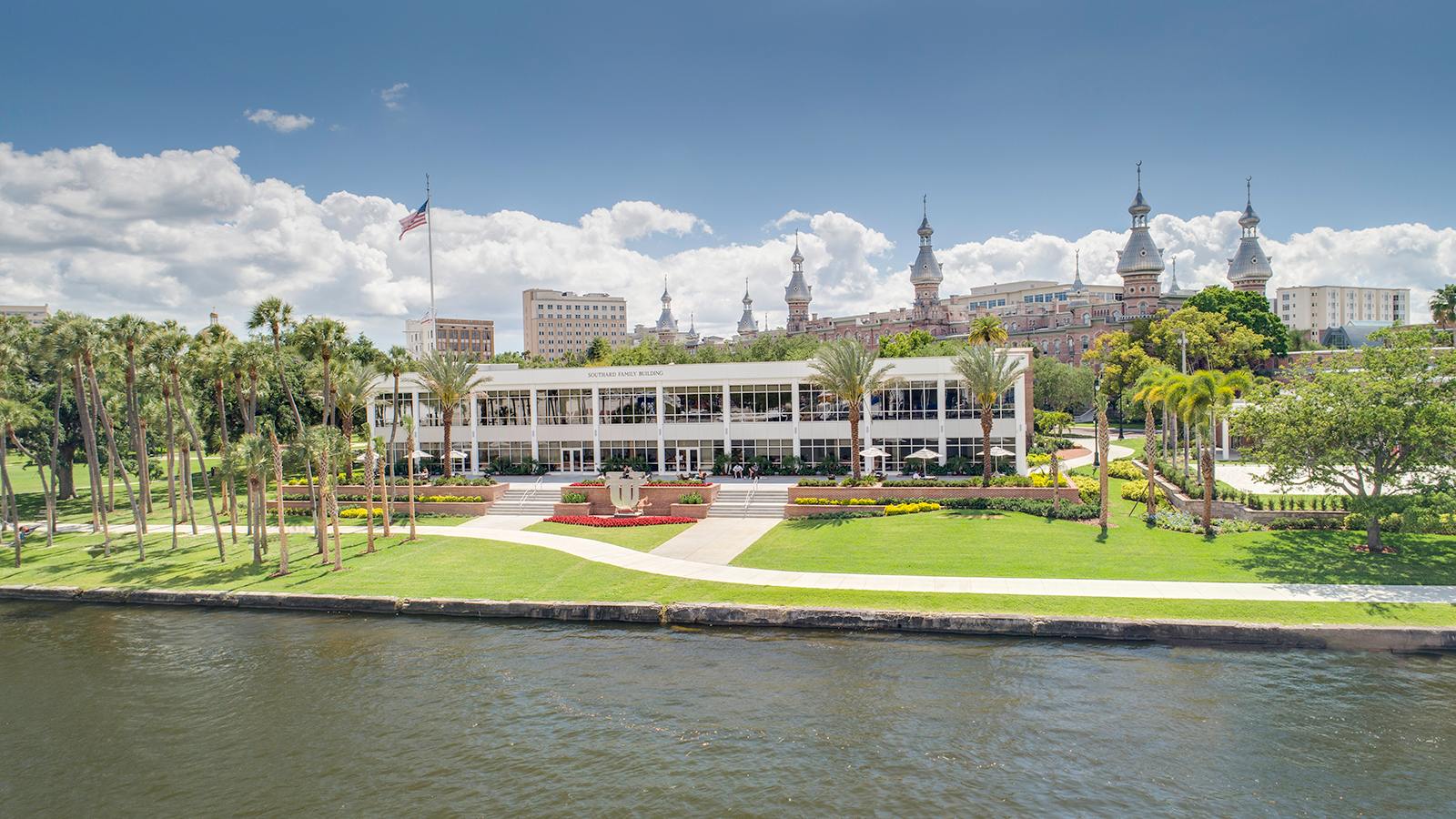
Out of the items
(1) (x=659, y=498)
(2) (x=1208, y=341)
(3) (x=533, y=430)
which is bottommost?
(1) (x=659, y=498)

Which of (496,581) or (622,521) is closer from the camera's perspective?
(496,581)

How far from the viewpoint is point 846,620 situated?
23703 millimetres

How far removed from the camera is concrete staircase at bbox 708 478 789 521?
41.4m

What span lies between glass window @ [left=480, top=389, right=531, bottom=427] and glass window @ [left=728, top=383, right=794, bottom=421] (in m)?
16.2

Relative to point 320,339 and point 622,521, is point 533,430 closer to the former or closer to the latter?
point 622,521

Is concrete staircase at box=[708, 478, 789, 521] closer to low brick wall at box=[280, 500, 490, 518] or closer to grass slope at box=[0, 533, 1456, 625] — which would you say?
grass slope at box=[0, 533, 1456, 625]

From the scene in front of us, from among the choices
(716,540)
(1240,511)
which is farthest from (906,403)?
(716,540)

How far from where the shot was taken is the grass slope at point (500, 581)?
22328mm

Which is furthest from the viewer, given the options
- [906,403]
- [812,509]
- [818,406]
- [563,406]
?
[563,406]

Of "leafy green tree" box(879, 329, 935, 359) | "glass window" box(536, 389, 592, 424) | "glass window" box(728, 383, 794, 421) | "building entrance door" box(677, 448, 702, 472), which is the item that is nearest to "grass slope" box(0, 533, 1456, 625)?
"glass window" box(536, 389, 592, 424)

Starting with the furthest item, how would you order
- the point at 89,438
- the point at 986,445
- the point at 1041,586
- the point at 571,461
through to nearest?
1. the point at 571,461
2. the point at 986,445
3. the point at 89,438
4. the point at 1041,586

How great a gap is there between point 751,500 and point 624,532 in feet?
28.0

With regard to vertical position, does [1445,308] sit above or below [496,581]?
above

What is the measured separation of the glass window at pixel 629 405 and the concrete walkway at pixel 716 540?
16.1 metres
